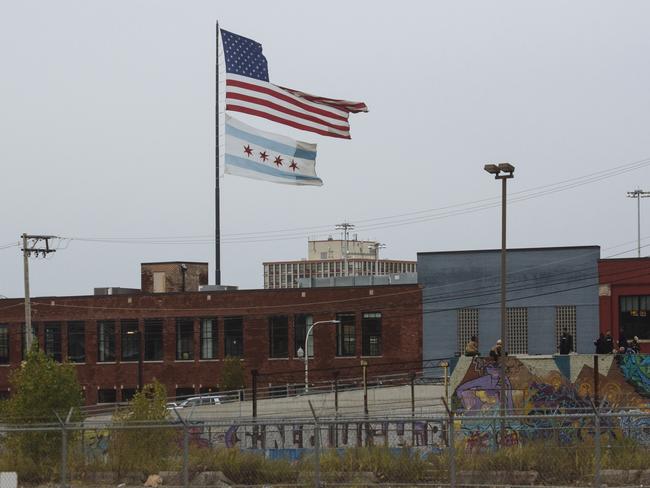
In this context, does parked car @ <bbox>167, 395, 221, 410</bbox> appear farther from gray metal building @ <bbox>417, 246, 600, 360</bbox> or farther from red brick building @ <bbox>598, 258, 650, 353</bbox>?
red brick building @ <bbox>598, 258, 650, 353</bbox>

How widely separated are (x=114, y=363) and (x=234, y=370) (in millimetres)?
10873

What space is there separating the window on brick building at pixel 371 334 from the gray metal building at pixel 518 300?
3922 millimetres

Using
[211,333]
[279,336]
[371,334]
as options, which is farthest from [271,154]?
[211,333]

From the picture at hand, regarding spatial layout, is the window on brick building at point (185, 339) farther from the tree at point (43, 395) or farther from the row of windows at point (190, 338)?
the tree at point (43, 395)

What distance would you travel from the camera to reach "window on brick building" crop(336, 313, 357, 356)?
72.7 meters

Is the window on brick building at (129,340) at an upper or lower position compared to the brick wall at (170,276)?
lower

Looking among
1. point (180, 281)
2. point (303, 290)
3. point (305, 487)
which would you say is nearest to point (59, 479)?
point (305, 487)

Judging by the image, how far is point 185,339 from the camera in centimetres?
A: 7644

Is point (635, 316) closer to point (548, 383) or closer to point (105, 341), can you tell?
point (548, 383)

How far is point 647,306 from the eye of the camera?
62.8 meters

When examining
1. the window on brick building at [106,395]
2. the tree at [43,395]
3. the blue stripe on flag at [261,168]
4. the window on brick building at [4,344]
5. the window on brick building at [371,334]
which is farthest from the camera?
the window on brick building at [4,344]

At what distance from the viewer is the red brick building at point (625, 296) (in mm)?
62938

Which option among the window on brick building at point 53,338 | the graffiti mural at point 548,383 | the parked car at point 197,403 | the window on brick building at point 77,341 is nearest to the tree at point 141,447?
the graffiti mural at point 548,383

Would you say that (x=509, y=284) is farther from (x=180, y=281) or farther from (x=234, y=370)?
(x=180, y=281)
